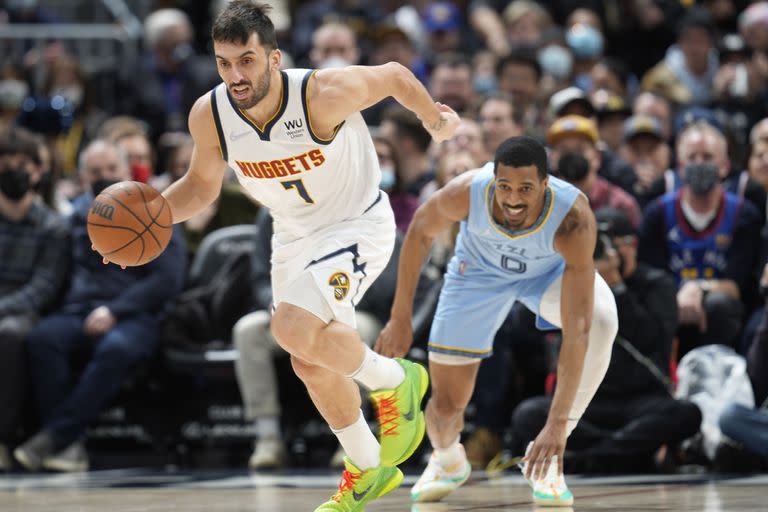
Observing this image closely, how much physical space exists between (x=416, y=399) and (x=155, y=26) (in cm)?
783

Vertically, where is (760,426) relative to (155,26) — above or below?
below

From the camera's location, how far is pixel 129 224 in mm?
5180

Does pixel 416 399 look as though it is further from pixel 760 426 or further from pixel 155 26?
pixel 155 26

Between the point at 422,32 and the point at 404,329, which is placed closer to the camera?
the point at 404,329

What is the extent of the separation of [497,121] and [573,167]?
1335 mm

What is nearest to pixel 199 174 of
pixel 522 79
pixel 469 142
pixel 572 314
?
pixel 572 314

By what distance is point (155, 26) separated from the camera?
12.4 meters

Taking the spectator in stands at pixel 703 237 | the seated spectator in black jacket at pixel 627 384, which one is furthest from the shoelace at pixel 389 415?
the spectator in stands at pixel 703 237

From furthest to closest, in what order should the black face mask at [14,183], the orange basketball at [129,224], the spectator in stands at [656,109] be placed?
the spectator in stands at [656,109] < the black face mask at [14,183] < the orange basketball at [129,224]

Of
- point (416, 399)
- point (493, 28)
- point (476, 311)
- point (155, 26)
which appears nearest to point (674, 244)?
point (476, 311)

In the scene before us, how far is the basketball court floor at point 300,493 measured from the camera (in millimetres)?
5535

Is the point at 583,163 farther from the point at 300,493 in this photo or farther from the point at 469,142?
the point at 300,493

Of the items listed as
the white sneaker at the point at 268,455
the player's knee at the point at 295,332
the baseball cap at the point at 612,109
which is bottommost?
the white sneaker at the point at 268,455

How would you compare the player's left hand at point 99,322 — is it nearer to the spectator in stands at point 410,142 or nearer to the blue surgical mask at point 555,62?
the spectator in stands at point 410,142
